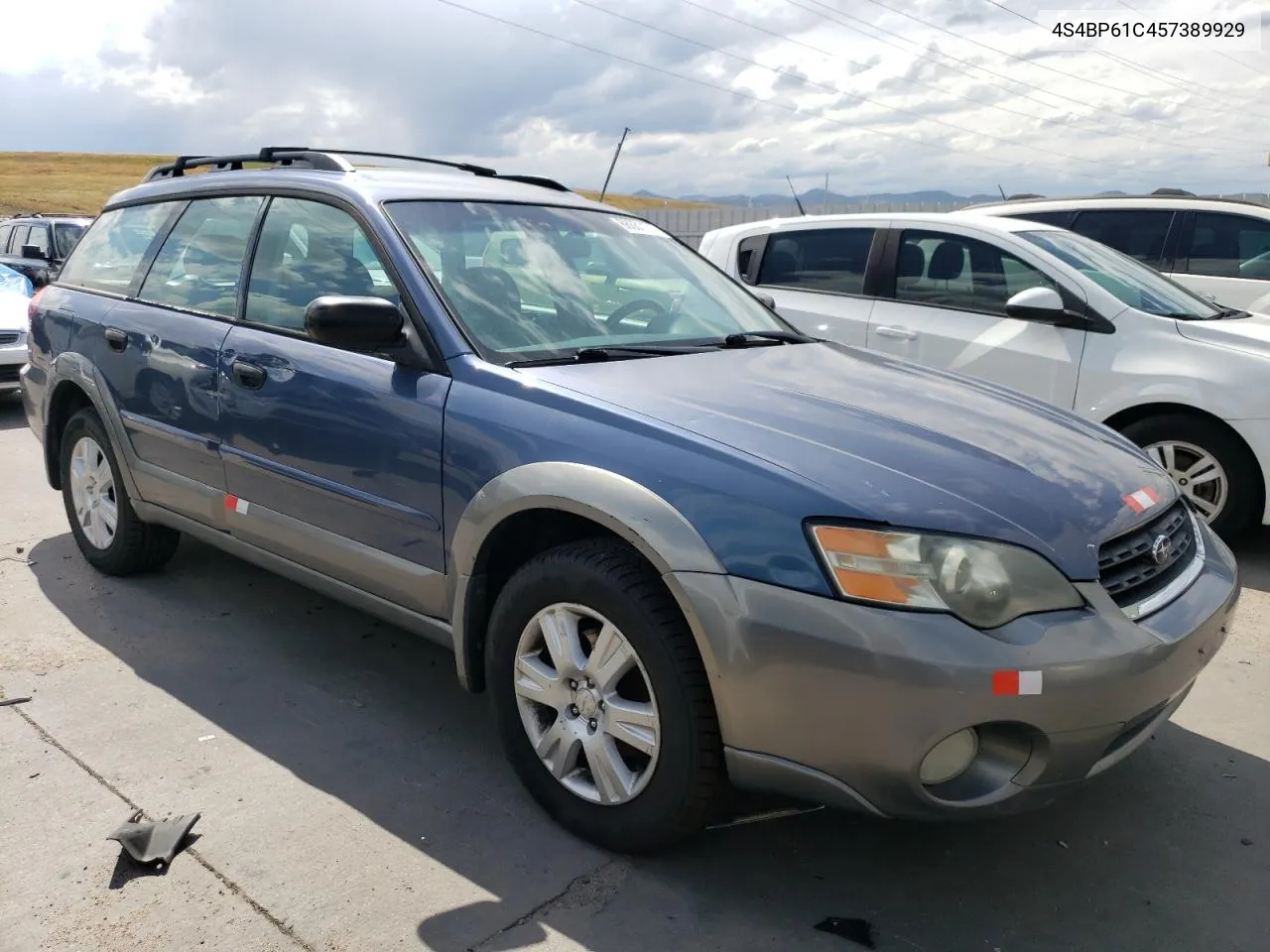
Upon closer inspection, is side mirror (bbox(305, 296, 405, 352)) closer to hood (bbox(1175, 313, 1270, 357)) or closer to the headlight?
the headlight

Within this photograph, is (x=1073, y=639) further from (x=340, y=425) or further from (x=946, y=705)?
(x=340, y=425)

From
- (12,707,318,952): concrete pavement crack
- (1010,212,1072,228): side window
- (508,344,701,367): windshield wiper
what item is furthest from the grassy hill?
(12,707,318,952): concrete pavement crack

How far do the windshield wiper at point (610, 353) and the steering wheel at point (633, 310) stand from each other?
168 mm

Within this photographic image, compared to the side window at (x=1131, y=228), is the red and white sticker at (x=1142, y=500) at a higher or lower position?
lower

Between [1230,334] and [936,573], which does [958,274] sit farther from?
[936,573]

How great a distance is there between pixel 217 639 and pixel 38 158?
98.0 metres

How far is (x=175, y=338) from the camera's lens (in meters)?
3.87

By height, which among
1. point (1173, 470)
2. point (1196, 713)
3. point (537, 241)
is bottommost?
point (1196, 713)

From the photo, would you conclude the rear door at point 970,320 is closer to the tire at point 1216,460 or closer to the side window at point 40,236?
the tire at point 1216,460

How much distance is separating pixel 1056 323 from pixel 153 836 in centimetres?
471

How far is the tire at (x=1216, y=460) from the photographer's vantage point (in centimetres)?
501

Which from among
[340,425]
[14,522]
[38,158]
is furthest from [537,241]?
[38,158]

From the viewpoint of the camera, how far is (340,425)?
124 inches

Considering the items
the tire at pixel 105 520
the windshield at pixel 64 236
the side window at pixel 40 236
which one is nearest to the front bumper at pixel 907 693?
the tire at pixel 105 520
